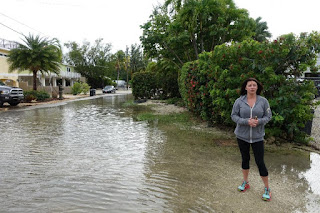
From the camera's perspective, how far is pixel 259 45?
681cm

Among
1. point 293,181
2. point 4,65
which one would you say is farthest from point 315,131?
point 4,65

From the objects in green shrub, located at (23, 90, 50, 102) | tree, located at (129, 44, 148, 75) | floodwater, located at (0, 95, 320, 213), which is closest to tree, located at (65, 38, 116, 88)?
tree, located at (129, 44, 148, 75)

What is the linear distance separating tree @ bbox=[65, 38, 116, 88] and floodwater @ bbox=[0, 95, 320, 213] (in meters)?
53.1

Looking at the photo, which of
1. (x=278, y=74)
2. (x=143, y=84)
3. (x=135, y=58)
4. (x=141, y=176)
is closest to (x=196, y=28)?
(x=143, y=84)

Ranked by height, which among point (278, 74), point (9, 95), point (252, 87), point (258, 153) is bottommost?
point (258, 153)

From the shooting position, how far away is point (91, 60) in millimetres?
59688

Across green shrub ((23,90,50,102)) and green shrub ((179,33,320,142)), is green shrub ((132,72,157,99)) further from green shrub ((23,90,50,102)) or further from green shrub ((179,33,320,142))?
green shrub ((179,33,320,142))

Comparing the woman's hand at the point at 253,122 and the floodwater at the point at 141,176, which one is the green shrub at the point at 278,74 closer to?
the floodwater at the point at 141,176

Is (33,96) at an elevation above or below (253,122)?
below

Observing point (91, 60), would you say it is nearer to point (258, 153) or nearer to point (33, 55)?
point (33, 55)

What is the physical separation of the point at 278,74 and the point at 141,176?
15.0 ft

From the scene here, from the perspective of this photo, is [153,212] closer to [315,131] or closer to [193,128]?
[193,128]

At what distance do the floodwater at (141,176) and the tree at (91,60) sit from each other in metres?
53.1

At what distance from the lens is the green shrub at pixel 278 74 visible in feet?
21.0
